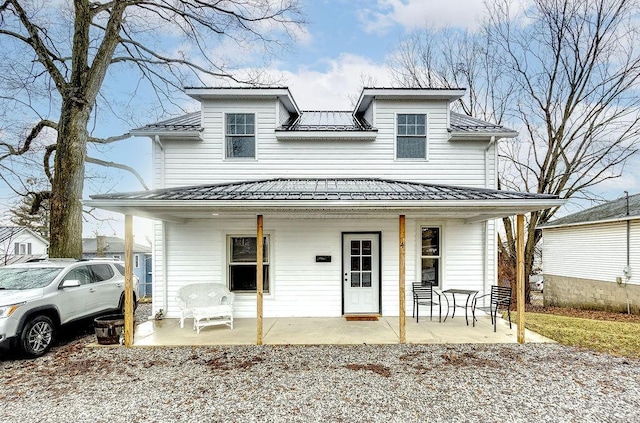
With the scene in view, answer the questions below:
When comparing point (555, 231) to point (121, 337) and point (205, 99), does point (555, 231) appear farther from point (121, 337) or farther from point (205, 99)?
point (121, 337)

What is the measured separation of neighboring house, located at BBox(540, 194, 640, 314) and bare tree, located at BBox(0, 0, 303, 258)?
48.2 feet

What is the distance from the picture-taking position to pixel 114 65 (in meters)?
12.2

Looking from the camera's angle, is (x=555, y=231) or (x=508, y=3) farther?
(x=555, y=231)

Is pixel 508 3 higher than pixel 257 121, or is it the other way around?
pixel 508 3

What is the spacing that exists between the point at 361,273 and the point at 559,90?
13167 mm

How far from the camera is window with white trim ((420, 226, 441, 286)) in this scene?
8765 mm

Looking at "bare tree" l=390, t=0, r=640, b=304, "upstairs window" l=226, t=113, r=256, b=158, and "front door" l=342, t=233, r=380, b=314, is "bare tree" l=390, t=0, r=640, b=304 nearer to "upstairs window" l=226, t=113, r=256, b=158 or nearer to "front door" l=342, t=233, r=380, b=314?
"front door" l=342, t=233, r=380, b=314

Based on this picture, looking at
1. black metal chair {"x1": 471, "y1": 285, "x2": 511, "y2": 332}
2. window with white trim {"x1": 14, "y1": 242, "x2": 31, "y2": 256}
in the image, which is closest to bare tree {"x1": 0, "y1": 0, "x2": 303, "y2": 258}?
black metal chair {"x1": 471, "y1": 285, "x2": 511, "y2": 332}

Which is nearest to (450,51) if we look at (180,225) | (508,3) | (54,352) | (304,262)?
(508,3)

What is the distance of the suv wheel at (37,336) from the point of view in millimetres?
5825

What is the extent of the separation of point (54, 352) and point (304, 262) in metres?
5.28

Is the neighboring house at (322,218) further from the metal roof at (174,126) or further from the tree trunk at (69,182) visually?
the tree trunk at (69,182)

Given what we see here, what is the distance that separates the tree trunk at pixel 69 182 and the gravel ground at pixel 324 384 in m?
3.40

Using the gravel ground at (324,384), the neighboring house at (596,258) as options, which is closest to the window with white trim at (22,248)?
the gravel ground at (324,384)
